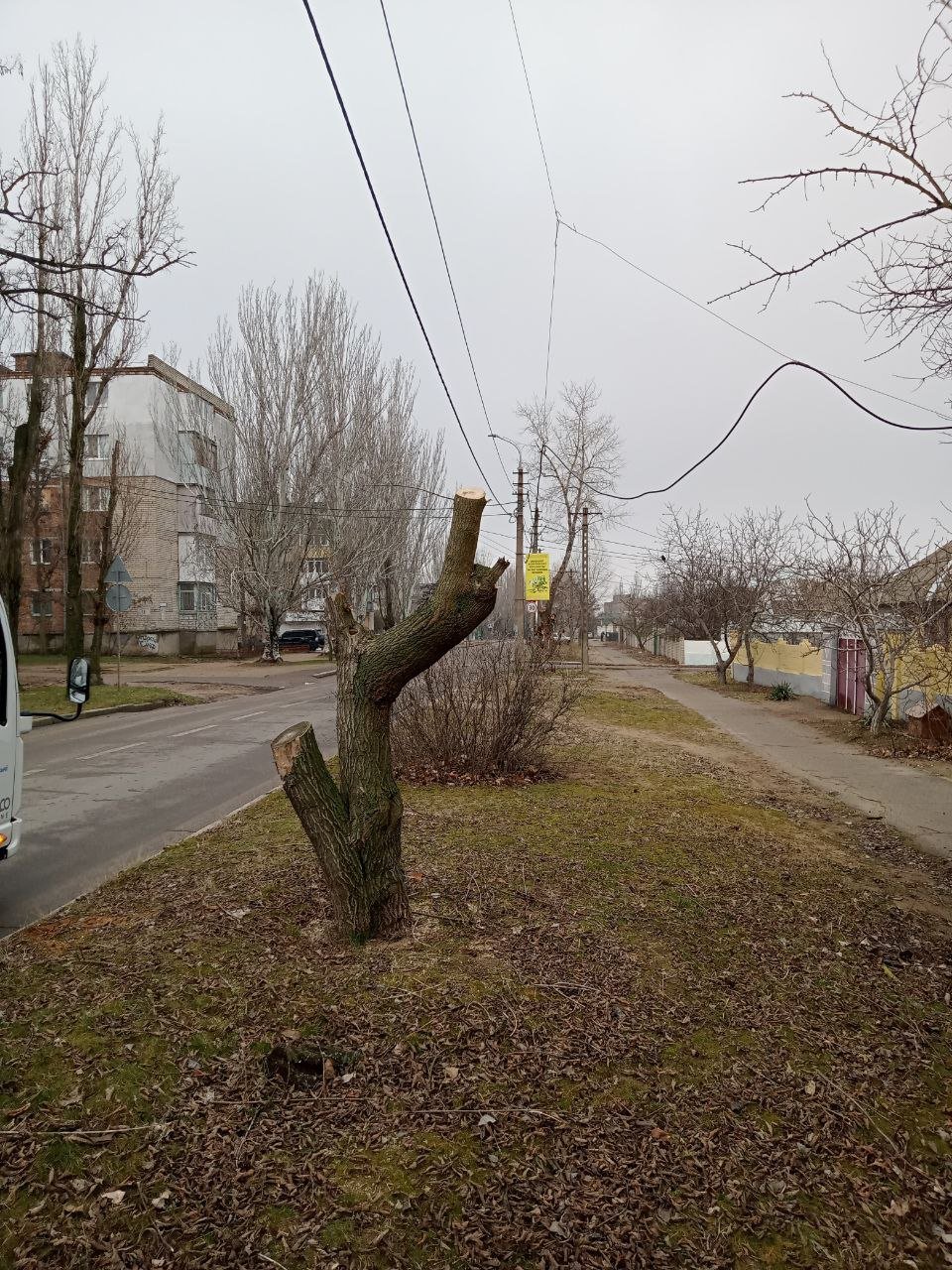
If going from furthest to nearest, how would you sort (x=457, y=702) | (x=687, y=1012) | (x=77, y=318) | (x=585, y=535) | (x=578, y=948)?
(x=585, y=535) → (x=77, y=318) → (x=457, y=702) → (x=578, y=948) → (x=687, y=1012)

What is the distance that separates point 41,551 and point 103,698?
24.5 metres

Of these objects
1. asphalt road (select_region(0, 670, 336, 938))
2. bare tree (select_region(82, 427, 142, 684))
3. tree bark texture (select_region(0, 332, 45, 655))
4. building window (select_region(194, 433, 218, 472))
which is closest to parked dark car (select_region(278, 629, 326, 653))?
bare tree (select_region(82, 427, 142, 684))

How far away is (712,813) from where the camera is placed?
7.80m

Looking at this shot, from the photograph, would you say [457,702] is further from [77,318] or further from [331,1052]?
[77,318]

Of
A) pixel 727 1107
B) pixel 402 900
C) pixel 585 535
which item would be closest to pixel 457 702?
pixel 402 900

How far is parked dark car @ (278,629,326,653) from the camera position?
46.6m

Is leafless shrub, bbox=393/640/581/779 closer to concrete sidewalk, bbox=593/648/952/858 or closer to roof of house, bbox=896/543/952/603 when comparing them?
concrete sidewalk, bbox=593/648/952/858

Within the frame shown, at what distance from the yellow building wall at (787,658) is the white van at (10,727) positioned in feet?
63.8

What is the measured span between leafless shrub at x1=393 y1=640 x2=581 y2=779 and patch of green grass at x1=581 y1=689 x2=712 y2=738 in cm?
614

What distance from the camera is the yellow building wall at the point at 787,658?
76.8 ft

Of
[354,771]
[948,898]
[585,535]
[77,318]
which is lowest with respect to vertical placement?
[948,898]

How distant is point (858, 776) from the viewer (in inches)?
431

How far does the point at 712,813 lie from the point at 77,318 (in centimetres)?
1882

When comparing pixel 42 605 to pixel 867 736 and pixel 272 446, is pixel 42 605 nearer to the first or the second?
pixel 272 446
